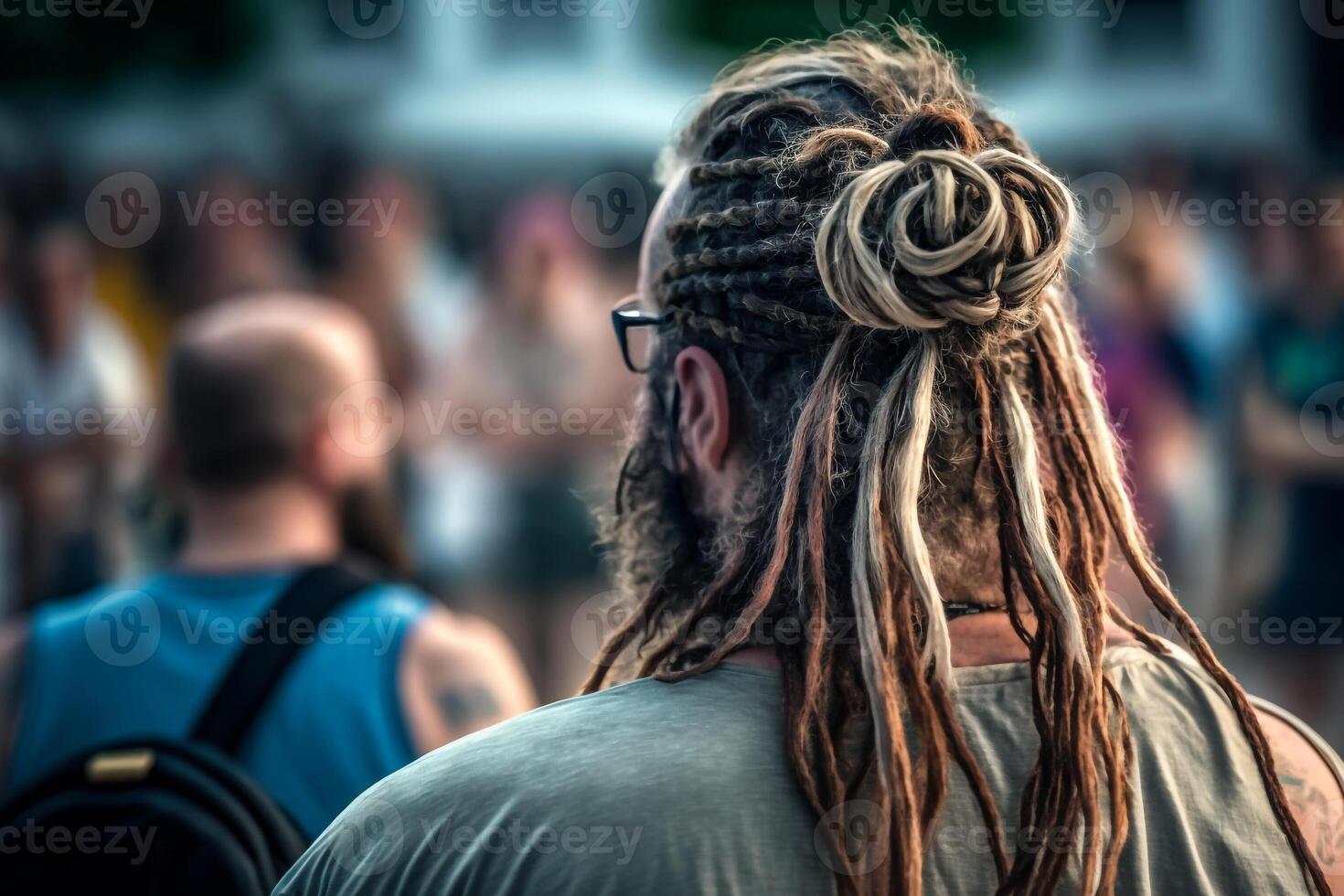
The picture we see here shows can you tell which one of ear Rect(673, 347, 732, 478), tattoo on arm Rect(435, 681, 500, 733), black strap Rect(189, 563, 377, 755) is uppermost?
ear Rect(673, 347, 732, 478)

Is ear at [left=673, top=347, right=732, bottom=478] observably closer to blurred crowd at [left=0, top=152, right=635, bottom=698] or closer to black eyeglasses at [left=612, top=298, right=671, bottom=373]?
black eyeglasses at [left=612, top=298, right=671, bottom=373]

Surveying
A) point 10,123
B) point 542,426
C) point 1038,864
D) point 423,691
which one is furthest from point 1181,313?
point 10,123

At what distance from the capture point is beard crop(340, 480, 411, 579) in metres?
2.71

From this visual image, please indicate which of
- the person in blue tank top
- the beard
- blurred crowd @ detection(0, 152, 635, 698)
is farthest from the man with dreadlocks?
blurred crowd @ detection(0, 152, 635, 698)

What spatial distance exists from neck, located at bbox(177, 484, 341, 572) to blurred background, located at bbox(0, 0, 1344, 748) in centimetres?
103

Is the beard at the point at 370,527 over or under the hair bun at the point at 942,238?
under

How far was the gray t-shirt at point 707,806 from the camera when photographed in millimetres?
1137

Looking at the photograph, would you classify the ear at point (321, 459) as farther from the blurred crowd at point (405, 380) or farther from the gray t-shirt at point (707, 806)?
the blurred crowd at point (405, 380)

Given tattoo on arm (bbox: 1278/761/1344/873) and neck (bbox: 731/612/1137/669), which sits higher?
neck (bbox: 731/612/1137/669)

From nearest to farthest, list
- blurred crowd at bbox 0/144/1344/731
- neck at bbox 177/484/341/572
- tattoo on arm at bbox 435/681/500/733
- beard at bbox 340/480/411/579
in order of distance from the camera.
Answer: tattoo on arm at bbox 435/681/500/733, neck at bbox 177/484/341/572, beard at bbox 340/480/411/579, blurred crowd at bbox 0/144/1344/731

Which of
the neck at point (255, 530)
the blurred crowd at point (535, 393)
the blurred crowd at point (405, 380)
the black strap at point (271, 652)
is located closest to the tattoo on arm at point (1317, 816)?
the black strap at point (271, 652)

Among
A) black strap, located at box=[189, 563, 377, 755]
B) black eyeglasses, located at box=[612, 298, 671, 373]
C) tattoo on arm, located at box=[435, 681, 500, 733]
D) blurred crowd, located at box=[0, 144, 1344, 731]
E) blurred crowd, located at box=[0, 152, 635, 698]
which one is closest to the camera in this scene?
black eyeglasses, located at box=[612, 298, 671, 373]

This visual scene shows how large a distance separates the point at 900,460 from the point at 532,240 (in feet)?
15.6

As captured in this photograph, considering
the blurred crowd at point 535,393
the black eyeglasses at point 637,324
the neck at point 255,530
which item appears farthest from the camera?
the blurred crowd at point 535,393
